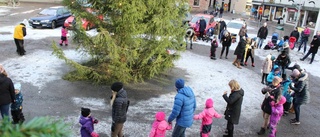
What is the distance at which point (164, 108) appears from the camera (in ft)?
27.2

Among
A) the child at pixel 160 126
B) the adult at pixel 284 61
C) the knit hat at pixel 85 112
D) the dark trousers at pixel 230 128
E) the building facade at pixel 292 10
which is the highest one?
the building facade at pixel 292 10

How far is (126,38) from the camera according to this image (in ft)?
30.9

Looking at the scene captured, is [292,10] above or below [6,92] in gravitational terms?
above

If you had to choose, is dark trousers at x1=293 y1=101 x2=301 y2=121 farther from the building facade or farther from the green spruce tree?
the building facade

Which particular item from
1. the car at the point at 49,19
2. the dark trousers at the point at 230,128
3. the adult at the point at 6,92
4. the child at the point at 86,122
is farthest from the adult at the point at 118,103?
the car at the point at 49,19

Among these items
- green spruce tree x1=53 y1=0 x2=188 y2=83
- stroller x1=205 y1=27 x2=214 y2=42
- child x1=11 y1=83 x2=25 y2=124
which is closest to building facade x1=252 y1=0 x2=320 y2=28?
stroller x1=205 y1=27 x2=214 y2=42

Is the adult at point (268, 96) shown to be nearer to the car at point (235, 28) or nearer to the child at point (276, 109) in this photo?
the child at point (276, 109)

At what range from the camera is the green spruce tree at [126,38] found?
29.9ft

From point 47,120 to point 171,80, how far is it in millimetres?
9856

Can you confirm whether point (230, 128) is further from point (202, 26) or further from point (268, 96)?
point (202, 26)

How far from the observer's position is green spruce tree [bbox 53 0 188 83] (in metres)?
9.12

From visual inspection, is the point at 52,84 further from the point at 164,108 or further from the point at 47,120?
the point at 47,120

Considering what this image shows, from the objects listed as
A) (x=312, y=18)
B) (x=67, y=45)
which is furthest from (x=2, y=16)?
(x=312, y=18)

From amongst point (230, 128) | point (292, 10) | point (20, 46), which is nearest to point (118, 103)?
point (230, 128)
